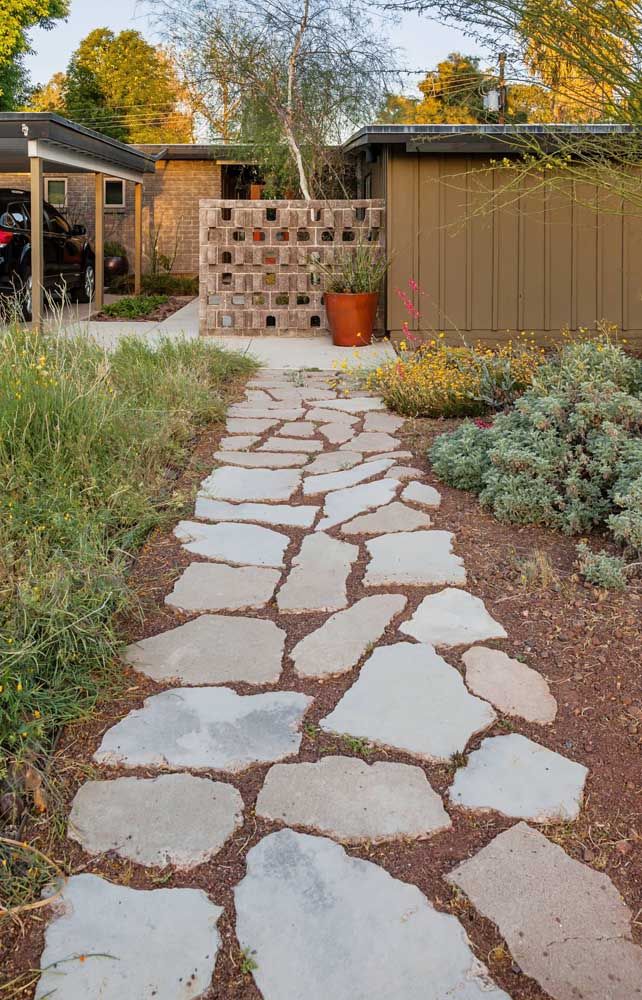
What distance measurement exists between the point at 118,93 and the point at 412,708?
128ft

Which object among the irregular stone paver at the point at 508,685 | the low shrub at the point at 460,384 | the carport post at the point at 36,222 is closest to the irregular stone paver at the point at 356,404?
the low shrub at the point at 460,384

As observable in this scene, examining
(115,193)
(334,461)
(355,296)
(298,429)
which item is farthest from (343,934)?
(115,193)

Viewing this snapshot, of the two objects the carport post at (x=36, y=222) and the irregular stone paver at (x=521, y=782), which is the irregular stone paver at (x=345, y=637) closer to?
the irregular stone paver at (x=521, y=782)

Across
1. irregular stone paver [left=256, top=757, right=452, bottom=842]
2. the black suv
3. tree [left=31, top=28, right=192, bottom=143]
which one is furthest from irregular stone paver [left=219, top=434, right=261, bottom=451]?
tree [left=31, top=28, right=192, bottom=143]

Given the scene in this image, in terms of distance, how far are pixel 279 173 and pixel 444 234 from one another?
19.6 feet

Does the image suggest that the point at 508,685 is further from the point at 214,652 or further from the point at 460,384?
the point at 460,384

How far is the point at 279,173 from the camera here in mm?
14797

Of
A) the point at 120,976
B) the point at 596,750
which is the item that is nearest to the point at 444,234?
the point at 596,750

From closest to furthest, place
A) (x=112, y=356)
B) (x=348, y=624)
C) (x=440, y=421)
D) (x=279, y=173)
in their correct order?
(x=348, y=624), (x=440, y=421), (x=112, y=356), (x=279, y=173)

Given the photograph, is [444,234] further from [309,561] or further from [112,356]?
[309,561]

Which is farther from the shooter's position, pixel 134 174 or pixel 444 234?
pixel 134 174

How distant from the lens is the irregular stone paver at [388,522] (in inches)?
163

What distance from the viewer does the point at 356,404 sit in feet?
22.0

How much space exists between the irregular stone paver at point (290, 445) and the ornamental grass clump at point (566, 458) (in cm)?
102
